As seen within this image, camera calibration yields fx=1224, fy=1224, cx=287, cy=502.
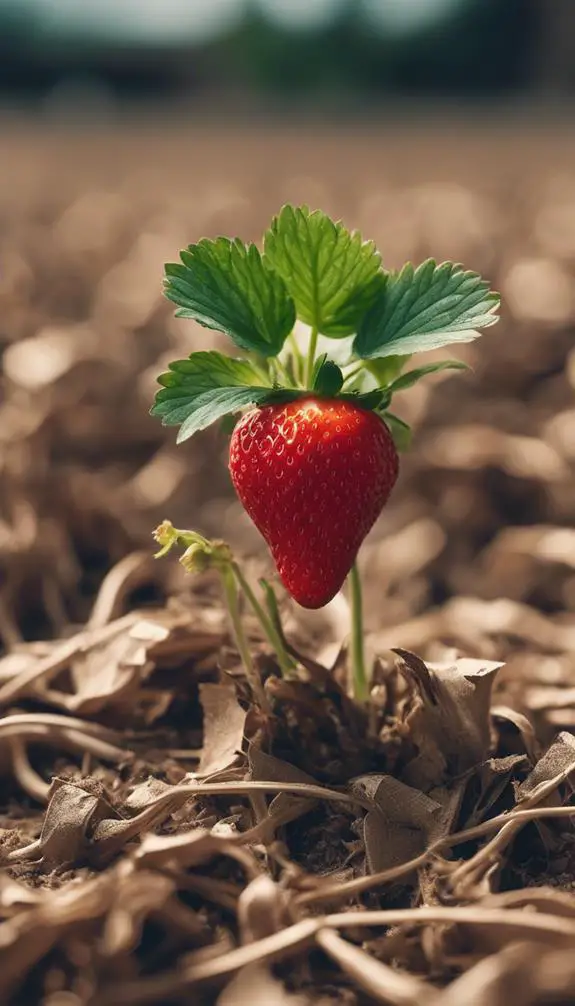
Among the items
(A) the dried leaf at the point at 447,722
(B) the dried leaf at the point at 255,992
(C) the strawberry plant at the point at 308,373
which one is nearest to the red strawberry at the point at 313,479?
(C) the strawberry plant at the point at 308,373

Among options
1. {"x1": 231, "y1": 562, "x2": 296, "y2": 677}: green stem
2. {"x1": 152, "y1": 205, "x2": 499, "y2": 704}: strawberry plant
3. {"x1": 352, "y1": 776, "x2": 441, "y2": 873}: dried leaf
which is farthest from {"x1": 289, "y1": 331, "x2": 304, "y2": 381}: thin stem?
{"x1": 352, "y1": 776, "x2": 441, "y2": 873}: dried leaf

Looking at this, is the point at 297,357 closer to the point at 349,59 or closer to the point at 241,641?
the point at 241,641

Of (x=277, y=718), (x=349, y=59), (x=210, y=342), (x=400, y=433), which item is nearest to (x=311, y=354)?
(x=400, y=433)

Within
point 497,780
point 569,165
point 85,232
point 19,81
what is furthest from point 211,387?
point 19,81

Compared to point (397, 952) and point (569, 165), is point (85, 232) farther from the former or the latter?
point (569, 165)

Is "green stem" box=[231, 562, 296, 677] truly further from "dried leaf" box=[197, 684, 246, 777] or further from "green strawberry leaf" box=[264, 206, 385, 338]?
"green strawberry leaf" box=[264, 206, 385, 338]

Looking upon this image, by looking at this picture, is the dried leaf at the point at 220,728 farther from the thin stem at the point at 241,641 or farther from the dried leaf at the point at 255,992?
the dried leaf at the point at 255,992

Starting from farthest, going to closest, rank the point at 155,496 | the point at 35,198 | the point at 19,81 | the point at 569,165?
the point at 19,81, the point at 569,165, the point at 35,198, the point at 155,496
